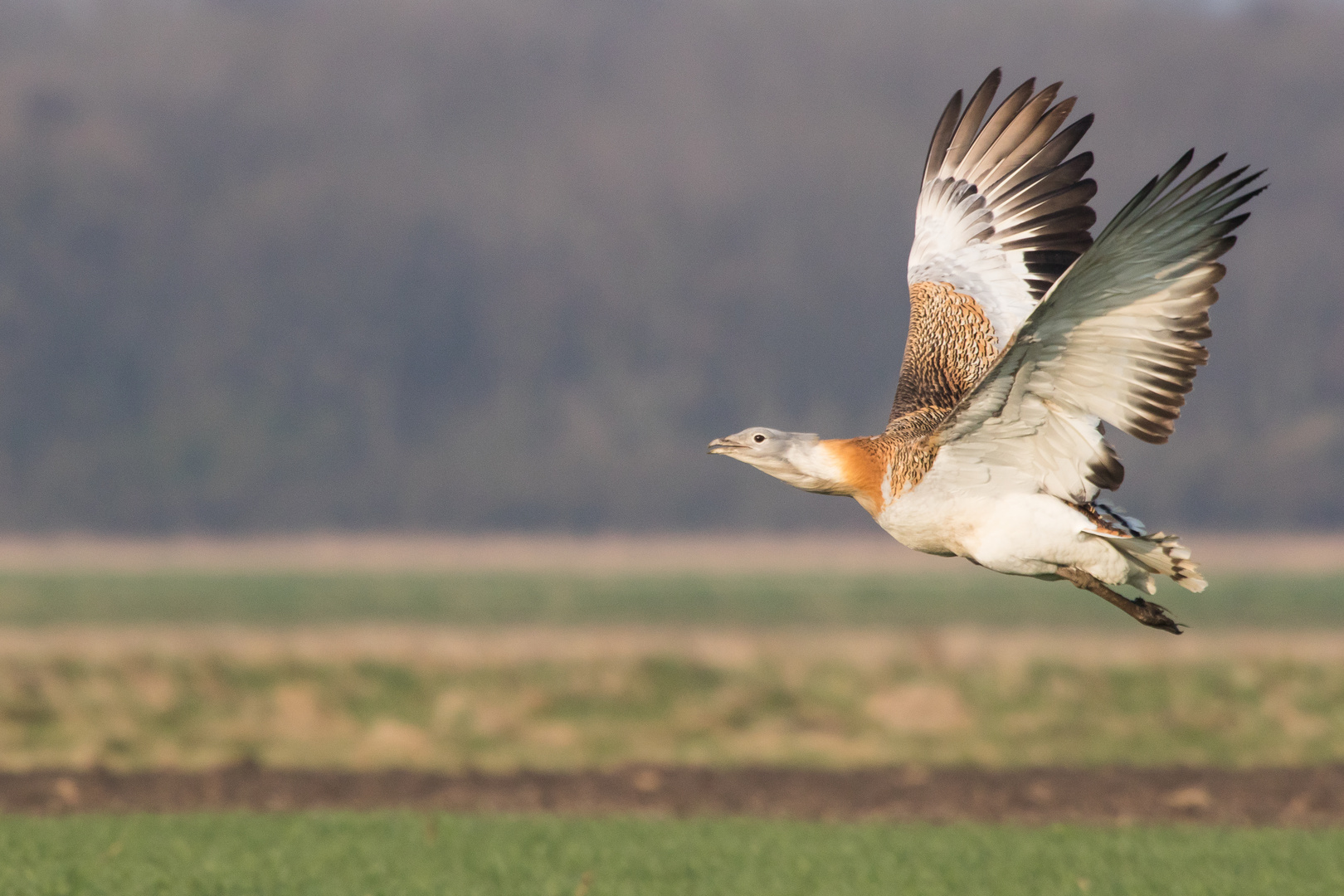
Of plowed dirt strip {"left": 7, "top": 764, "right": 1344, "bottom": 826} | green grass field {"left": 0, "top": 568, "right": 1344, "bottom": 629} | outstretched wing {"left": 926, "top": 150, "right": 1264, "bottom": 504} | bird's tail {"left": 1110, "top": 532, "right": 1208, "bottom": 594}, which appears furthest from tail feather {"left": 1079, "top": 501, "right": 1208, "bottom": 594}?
green grass field {"left": 0, "top": 568, "right": 1344, "bottom": 629}

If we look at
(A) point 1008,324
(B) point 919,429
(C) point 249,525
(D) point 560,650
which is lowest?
(C) point 249,525

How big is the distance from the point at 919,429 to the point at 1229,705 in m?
16.1

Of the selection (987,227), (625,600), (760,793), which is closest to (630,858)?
(760,793)

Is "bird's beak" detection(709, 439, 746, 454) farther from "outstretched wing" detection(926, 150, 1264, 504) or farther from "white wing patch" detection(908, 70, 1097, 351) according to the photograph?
"white wing patch" detection(908, 70, 1097, 351)

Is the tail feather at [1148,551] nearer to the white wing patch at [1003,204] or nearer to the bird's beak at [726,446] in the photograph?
the bird's beak at [726,446]

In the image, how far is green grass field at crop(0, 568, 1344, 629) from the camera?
66.9 metres

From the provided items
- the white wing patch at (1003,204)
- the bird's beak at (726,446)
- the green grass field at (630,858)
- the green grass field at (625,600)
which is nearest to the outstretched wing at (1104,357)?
the bird's beak at (726,446)

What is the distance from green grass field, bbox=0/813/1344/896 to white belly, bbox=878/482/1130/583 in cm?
440

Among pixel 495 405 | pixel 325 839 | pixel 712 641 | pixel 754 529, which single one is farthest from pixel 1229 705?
pixel 495 405

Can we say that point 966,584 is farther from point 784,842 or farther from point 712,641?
point 784,842

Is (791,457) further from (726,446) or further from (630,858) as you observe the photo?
(630,858)

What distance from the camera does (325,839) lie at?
14.7 meters

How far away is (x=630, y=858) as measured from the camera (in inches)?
542

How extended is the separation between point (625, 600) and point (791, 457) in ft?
249
